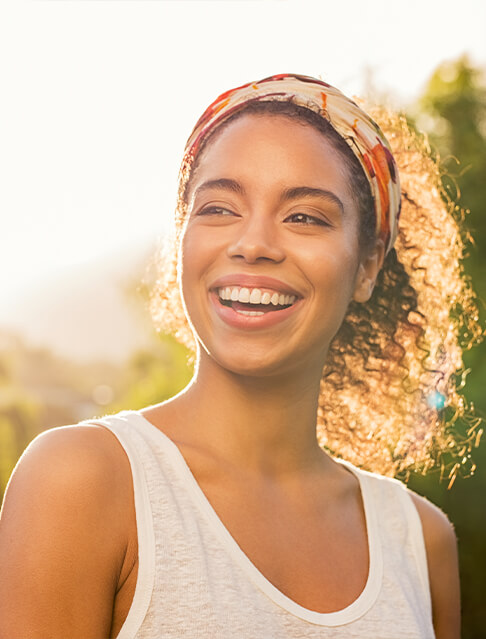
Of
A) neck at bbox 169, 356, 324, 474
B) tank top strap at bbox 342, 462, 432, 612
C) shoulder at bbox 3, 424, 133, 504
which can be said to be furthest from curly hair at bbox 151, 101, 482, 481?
shoulder at bbox 3, 424, 133, 504

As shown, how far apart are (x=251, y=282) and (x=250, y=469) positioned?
548mm

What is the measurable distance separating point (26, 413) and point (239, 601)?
46.0ft

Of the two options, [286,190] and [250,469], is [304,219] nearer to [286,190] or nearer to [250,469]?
[286,190]

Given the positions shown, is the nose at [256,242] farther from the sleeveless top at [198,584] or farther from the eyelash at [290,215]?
the sleeveless top at [198,584]

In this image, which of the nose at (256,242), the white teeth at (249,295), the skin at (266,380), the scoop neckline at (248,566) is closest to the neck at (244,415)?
the skin at (266,380)

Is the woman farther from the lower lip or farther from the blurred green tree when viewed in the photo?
the blurred green tree

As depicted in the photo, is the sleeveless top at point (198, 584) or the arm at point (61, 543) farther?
the sleeveless top at point (198, 584)

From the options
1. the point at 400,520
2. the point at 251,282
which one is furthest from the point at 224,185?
the point at 400,520

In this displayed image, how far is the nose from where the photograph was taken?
93.0 inches

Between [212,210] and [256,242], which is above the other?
[212,210]

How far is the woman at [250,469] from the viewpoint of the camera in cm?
200

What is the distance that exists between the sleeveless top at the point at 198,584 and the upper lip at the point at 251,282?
43cm

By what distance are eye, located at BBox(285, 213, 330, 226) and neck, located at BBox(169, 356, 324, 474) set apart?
0.44 metres

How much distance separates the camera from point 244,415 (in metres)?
2.53
